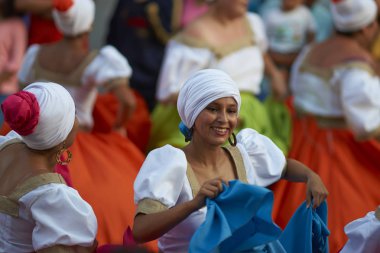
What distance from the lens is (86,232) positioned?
3688 mm

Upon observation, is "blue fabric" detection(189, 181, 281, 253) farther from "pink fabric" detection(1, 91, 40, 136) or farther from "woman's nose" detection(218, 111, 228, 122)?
"pink fabric" detection(1, 91, 40, 136)

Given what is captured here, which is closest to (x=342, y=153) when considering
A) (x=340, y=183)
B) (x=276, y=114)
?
(x=340, y=183)

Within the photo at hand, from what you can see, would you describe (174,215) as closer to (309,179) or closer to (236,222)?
(236,222)

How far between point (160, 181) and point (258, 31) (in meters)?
2.83

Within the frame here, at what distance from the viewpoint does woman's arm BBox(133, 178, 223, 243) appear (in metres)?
3.54

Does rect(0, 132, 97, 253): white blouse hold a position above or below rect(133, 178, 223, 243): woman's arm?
below

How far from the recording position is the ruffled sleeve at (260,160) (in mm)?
4084

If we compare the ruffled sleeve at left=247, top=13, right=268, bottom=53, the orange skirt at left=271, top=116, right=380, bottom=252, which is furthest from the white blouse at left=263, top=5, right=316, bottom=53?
the orange skirt at left=271, top=116, right=380, bottom=252

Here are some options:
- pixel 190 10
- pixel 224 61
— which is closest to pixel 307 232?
pixel 224 61

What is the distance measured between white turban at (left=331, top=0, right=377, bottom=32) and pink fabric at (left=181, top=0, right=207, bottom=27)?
4.11 feet

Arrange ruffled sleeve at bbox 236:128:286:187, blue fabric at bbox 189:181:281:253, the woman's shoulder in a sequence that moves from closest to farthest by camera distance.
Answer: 1. blue fabric at bbox 189:181:281:253
2. the woman's shoulder
3. ruffled sleeve at bbox 236:128:286:187

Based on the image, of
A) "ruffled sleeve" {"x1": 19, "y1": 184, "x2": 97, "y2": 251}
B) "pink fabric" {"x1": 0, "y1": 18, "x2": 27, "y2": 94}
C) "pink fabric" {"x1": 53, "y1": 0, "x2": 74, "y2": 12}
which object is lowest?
"pink fabric" {"x1": 0, "y1": 18, "x2": 27, "y2": 94}

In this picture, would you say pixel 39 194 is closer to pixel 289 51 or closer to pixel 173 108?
pixel 173 108

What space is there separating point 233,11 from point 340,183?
1.24 m
